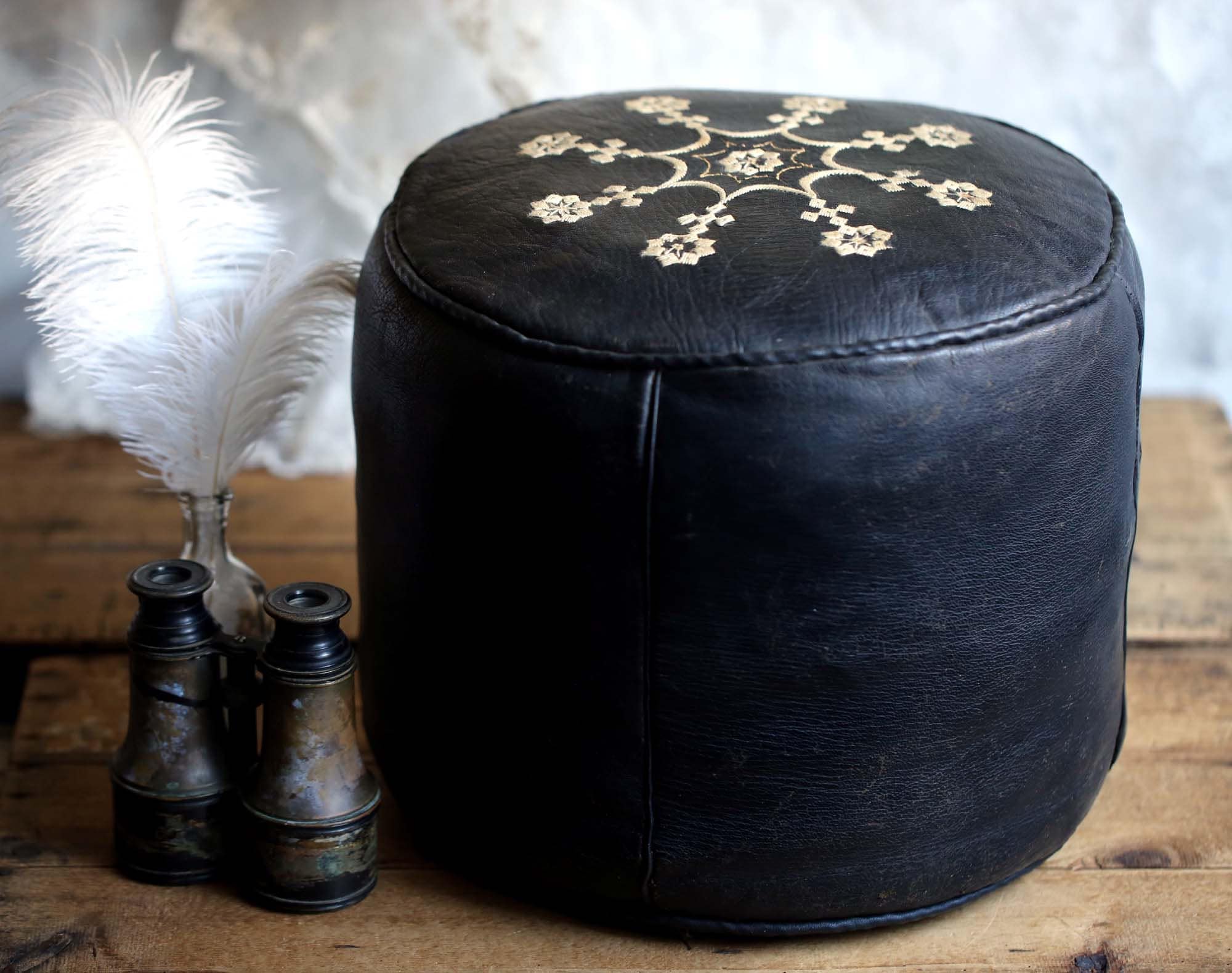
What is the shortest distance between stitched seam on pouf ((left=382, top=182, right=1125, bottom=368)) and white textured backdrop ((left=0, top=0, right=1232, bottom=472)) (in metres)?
0.89

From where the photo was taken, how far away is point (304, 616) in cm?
110

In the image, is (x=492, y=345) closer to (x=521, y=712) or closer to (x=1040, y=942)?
(x=521, y=712)

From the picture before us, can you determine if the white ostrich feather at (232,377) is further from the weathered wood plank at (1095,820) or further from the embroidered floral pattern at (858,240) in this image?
the embroidered floral pattern at (858,240)

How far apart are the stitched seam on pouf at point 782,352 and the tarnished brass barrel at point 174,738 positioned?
0.31m

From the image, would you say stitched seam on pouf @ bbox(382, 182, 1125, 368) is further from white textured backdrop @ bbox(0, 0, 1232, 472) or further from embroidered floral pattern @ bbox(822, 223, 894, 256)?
white textured backdrop @ bbox(0, 0, 1232, 472)

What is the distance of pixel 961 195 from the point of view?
45.3 inches

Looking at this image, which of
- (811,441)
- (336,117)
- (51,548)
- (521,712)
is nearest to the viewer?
(811,441)

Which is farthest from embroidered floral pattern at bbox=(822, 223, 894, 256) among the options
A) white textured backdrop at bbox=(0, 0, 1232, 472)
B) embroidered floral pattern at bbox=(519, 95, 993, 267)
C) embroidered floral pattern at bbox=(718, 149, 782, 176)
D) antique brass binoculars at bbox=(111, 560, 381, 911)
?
white textured backdrop at bbox=(0, 0, 1232, 472)

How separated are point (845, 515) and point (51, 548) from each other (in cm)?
114

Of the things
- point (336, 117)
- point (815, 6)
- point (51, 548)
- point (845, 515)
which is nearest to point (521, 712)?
point (845, 515)

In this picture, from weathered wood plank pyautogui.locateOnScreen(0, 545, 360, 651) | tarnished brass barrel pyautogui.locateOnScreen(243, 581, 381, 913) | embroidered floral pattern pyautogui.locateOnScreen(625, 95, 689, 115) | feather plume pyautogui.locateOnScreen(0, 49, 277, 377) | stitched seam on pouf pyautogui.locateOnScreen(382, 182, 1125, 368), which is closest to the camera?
stitched seam on pouf pyautogui.locateOnScreen(382, 182, 1125, 368)

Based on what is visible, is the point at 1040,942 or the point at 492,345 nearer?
the point at 492,345

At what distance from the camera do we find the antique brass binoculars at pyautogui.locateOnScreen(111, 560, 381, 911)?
3.72 ft

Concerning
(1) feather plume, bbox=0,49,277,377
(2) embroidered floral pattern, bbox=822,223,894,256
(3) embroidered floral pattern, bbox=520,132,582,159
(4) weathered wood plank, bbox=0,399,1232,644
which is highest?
(2) embroidered floral pattern, bbox=822,223,894,256
